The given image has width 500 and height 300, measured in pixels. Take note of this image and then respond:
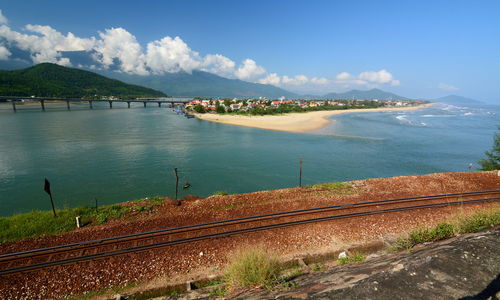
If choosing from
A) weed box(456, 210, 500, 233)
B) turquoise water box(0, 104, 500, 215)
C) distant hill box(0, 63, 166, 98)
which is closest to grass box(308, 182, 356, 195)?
weed box(456, 210, 500, 233)

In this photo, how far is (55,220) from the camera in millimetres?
9672

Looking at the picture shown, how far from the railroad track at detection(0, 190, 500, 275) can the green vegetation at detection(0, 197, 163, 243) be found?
1530mm

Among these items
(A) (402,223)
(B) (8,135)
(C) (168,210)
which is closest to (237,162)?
(C) (168,210)

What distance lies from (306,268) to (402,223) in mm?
5163

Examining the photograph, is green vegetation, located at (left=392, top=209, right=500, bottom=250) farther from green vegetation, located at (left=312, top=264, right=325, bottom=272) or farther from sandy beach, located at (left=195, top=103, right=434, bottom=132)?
sandy beach, located at (left=195, top=103, right=434, bottom=132)

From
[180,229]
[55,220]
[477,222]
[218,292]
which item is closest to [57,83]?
[55,220]

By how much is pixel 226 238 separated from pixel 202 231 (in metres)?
1.10

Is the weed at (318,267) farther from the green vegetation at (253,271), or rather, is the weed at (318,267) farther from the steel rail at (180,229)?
the steel rail at (180,229)

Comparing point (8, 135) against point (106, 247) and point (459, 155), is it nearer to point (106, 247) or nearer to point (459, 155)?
point (106, 247)

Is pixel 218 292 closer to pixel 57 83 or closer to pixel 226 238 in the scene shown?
pixel 226 238

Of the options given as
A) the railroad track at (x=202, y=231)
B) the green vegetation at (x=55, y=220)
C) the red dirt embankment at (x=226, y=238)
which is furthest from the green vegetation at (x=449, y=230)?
the green vegetation at (x=55, y=220)

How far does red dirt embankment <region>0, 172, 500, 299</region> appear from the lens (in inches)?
262

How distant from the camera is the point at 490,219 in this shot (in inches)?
281

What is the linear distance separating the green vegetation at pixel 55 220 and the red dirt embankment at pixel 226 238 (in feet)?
1.49
